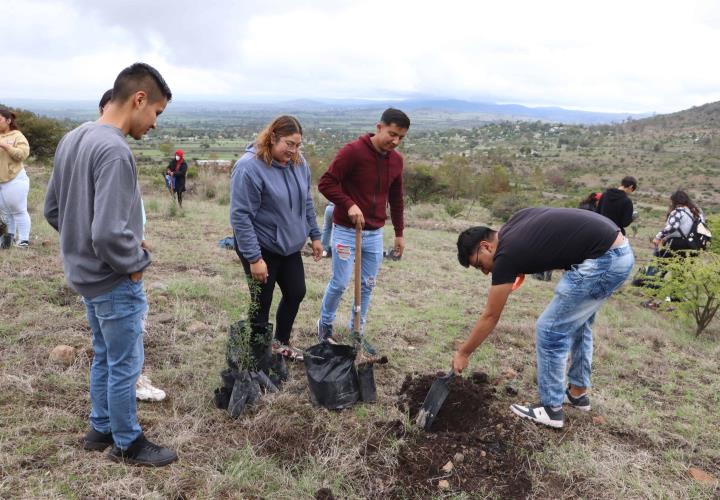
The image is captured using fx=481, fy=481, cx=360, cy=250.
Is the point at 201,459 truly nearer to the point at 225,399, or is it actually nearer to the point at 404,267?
the point at 225,399

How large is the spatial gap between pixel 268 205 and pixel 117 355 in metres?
1.28

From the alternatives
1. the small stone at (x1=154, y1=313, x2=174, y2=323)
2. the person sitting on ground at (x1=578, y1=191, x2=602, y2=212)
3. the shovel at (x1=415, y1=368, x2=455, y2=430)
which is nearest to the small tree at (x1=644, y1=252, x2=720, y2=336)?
the person sitting on ground at (x1=578, y1=191, x2=602, y2=212)

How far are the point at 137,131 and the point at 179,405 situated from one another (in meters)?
1.71

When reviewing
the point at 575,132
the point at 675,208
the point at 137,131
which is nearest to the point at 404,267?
the point at 675,208

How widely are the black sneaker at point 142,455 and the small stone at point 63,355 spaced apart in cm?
118

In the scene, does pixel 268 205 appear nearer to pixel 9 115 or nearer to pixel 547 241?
pixel 547 241

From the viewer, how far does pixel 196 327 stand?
406cm

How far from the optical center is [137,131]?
80.4 inches

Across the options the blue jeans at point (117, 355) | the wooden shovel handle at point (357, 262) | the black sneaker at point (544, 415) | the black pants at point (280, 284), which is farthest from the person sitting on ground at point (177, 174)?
the black sneaker at point (544, 415)

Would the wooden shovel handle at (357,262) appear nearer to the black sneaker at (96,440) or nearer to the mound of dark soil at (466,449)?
the mound of dark soil at (466,449)

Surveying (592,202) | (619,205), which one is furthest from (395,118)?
→ (592,202)

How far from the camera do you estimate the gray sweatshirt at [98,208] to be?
73.9 inches

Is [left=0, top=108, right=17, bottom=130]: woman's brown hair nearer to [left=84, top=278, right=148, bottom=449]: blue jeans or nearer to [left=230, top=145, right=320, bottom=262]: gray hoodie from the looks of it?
[left=230, top=145, right=320, bottom=262]: gray hoodie

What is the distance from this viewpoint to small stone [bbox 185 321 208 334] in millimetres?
4023
